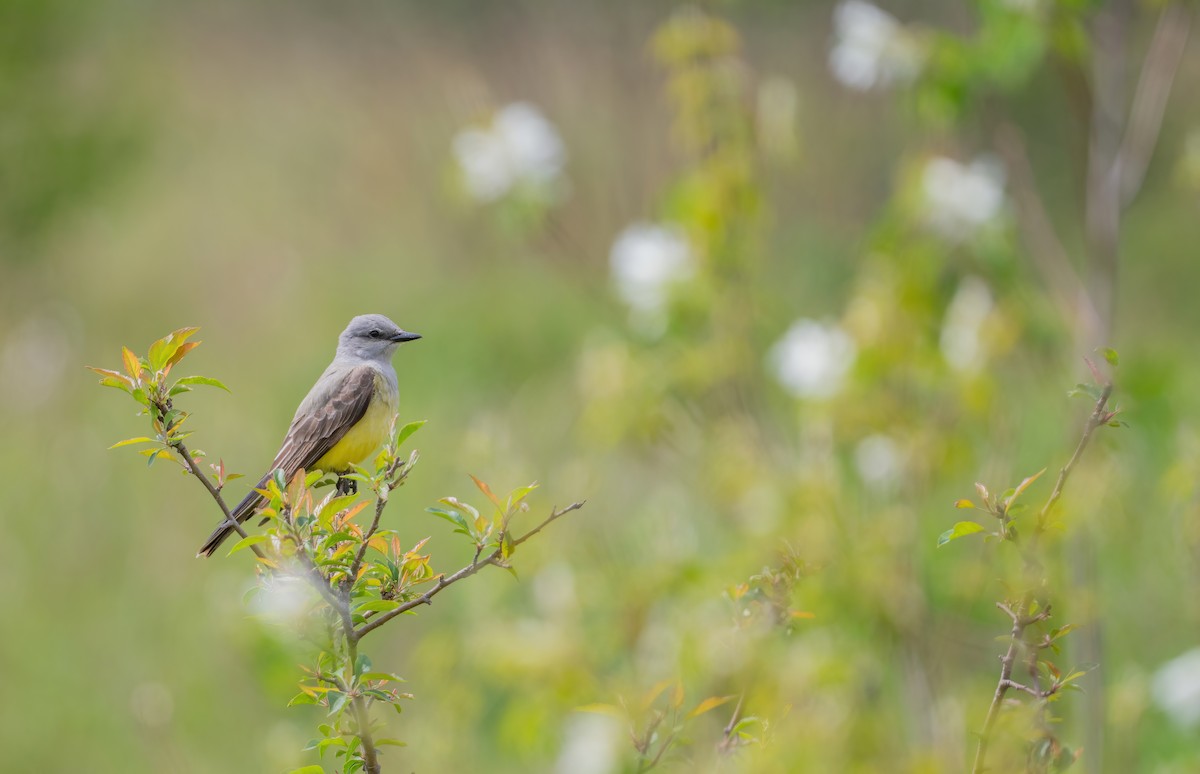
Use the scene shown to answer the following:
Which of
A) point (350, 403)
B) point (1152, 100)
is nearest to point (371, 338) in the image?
point (350, 403)

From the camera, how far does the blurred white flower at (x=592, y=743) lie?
3227 millimetres

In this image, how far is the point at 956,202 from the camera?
3684mm

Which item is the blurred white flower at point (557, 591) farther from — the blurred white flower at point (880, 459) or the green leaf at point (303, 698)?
the green leaf at point (303, 698)

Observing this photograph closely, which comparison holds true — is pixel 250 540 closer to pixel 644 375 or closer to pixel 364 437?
pixel 364 437

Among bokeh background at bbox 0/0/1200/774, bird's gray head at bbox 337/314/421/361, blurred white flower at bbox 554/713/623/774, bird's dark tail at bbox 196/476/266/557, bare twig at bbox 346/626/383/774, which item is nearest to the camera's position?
bare twig at bbox 346/626/383/774

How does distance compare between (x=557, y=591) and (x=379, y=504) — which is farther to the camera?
(x=557, y=591)

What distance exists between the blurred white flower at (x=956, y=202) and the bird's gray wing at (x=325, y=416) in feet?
5.76

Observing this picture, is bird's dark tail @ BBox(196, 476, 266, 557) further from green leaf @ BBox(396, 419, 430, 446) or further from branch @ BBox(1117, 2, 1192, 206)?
branch @ BBox(1117, 2, 1192, 206)

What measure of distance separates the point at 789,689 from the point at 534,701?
80 cm

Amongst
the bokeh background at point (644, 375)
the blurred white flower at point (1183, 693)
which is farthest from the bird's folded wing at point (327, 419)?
the blurred white flower at point (1183, 693)

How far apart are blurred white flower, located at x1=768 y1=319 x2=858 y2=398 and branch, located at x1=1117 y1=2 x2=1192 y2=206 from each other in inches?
36.3

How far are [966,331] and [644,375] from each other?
900 millimetres

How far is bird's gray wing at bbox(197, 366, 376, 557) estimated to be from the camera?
265 centimetres

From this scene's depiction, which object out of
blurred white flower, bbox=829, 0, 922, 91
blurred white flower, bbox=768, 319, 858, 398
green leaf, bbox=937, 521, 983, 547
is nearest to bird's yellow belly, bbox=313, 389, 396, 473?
green leaf, bbox=937, 521, 983, 547
